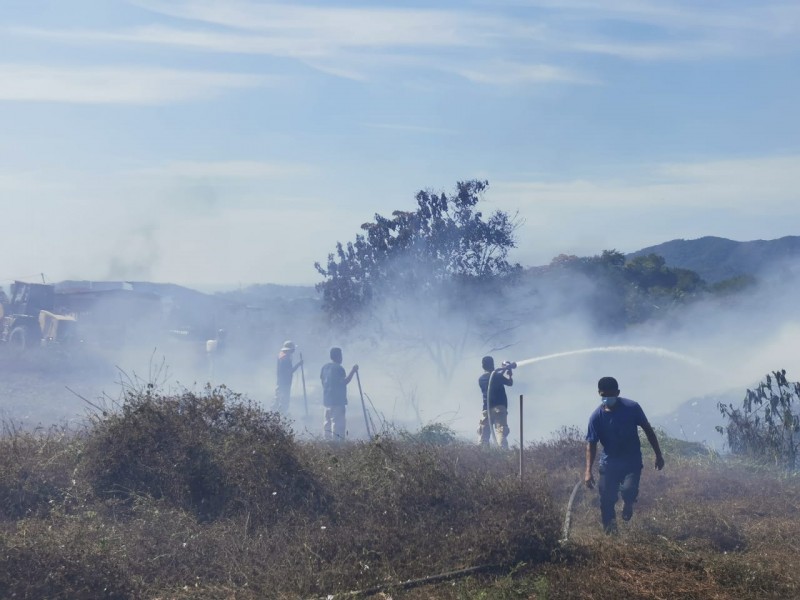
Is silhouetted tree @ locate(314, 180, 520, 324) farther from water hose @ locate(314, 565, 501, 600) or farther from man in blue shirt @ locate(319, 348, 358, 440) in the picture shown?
water hose @ locate(314, 565, 501, 600)

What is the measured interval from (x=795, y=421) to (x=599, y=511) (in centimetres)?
464

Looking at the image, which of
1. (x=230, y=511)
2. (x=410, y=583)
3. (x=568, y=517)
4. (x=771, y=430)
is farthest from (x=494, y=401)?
(x=410, y=583)

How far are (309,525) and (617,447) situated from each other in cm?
300

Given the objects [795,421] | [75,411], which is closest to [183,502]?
[795,421]

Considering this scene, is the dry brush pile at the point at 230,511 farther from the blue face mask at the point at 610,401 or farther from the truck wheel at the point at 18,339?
the truck wheel at the point at 18,339

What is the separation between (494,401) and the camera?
1432cm

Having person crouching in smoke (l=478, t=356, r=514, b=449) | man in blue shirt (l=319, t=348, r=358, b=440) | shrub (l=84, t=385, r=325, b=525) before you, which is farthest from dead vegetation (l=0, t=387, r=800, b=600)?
man in blue shirt (l=319, t=348, r=358, b=440)

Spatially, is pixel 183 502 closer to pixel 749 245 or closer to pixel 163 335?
pixel 163 335

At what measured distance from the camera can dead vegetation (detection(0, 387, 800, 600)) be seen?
21.6ft

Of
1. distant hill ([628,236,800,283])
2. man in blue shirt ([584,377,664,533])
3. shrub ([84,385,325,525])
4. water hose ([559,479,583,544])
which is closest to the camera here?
water hose ([559,479,583,544])

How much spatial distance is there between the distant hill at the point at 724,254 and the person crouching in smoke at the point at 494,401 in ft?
103

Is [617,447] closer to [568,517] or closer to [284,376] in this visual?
[568,517]

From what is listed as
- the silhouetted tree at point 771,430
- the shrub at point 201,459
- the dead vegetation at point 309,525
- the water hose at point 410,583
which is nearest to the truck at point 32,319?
the dead vegetation at point 309,525

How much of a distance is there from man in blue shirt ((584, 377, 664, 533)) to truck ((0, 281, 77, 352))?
22.5 meters
